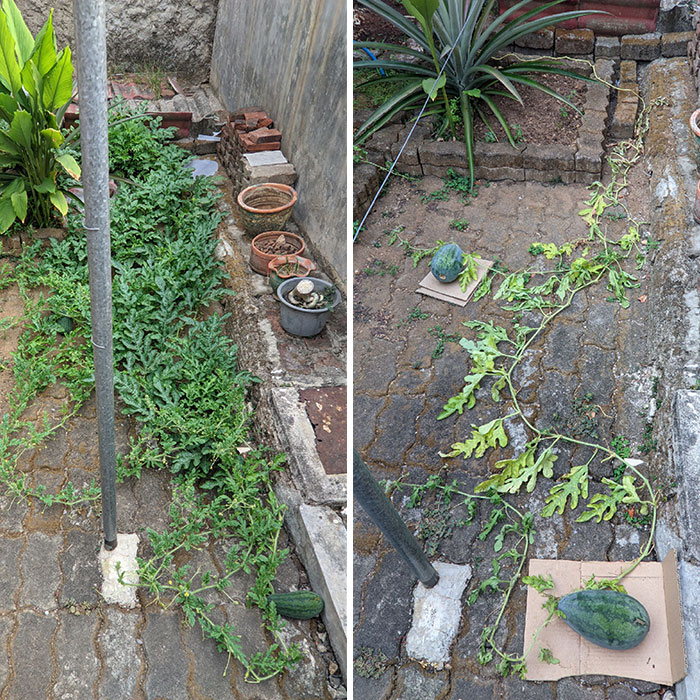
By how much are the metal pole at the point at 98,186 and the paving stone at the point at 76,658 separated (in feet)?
1.56

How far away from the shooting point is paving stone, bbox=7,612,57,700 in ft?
7.66

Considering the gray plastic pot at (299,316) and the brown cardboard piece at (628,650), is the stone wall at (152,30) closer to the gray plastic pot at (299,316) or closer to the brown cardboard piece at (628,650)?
the gray plastic pot at (299,316)

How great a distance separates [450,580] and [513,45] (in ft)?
13.5

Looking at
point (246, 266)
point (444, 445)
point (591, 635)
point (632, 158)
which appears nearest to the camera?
point (591, 635)

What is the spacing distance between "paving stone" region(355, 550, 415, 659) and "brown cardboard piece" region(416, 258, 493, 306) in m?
1.48

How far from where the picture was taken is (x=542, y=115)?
15.6 feet

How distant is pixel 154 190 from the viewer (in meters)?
4.29

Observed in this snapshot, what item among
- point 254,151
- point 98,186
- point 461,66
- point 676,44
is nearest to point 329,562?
point 98,186

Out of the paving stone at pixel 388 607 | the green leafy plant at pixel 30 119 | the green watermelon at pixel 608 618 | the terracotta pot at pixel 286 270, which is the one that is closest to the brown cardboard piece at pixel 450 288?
the terracotta pot at pixel 286 270

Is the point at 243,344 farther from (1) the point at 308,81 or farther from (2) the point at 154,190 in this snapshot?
(1) the point at 308,81

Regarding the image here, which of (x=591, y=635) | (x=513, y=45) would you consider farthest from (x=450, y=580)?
(x=513, y=45)

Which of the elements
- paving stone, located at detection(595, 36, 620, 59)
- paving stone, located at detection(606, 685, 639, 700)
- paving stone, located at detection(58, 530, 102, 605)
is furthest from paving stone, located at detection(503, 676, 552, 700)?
paving stone, located at detection(595, 36, 620, 59)

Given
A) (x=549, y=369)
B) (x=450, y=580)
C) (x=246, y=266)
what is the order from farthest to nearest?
1. (x=246, y=266)
2. (x=549, y=369)
3. (x=450, y=580)

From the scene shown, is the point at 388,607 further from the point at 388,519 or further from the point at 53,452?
the point at 53,452
